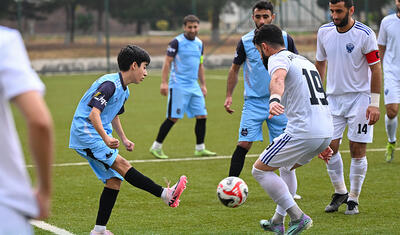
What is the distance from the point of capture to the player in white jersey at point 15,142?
A: 2553mm

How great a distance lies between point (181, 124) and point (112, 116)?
357 inches

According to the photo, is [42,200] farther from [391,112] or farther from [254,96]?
[391,112]

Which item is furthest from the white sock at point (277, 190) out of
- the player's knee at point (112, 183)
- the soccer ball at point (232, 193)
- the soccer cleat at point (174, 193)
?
the player's knee at point (112, 183)

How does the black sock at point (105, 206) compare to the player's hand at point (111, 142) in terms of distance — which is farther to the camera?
the black sock at point (105, 206)

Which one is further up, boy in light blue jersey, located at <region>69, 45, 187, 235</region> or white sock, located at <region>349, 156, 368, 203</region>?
boy in light blue jersey, located at <region>69, 45, 187, 235</region>

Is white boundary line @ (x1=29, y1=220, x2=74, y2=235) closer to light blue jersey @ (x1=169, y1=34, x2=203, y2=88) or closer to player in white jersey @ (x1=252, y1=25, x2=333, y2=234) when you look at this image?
player in white jersey @ (x1=252, y1=25, x2=333, y2=234)

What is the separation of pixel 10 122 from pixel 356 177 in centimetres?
460

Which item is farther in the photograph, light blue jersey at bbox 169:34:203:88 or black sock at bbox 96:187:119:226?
light blue jersey at bbox 169:34:203:88

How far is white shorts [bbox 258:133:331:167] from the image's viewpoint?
17.2 feet

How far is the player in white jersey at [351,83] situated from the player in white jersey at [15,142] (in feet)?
14.2

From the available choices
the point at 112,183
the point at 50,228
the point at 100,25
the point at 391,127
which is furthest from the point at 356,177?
the point at 100,25

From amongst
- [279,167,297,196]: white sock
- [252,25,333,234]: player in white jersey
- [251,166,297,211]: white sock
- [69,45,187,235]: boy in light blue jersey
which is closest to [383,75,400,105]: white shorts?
[279,167,297,196]: white sock

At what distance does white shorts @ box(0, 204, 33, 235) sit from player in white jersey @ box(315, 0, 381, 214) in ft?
14.4

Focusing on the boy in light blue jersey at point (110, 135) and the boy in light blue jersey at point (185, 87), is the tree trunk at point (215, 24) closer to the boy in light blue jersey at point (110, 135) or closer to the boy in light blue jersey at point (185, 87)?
the boy in light blue jersey at point (185, 87)
